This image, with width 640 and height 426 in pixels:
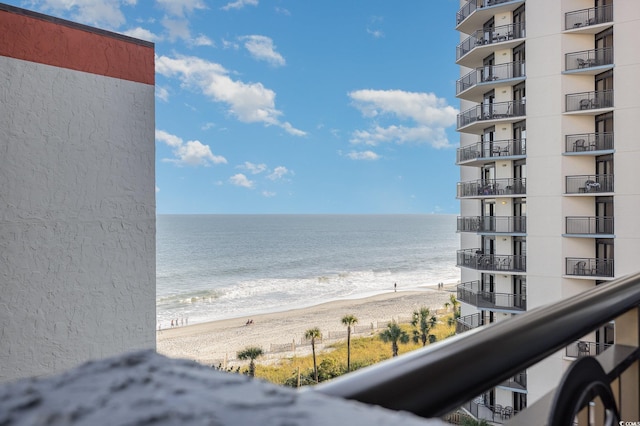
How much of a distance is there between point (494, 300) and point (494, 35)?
20.9 ft

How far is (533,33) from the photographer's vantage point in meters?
11.5

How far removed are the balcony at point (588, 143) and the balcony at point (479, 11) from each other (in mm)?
3354

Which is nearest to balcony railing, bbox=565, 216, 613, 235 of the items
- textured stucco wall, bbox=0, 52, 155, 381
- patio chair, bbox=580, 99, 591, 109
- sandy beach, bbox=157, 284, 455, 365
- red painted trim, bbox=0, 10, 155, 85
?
patio chair, bbox=580, 99, 591, 109

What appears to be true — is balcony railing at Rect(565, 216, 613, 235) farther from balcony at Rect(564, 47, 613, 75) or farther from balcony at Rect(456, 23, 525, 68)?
balcony at Rect(456, 23, 525, 68)

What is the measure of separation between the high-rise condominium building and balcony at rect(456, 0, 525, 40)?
0.12 feet

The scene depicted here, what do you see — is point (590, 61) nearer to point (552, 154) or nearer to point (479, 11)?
point (552, 154)

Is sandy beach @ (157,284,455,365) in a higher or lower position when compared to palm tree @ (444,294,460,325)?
lower

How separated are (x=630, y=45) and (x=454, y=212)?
88040 millimetres

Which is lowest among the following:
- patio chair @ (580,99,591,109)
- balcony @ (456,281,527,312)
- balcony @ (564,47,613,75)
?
balcony @ (456,281,527,312)

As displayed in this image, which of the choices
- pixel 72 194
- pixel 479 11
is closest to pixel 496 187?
pixel 479 11

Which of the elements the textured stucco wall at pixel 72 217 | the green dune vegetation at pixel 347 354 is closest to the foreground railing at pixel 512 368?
the textured stucco wall at pixel 72 217

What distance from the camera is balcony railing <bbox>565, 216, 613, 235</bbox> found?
11070 millimetres

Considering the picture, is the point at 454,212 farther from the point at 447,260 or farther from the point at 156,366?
the point at 156,366

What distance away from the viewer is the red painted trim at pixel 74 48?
175 inches
